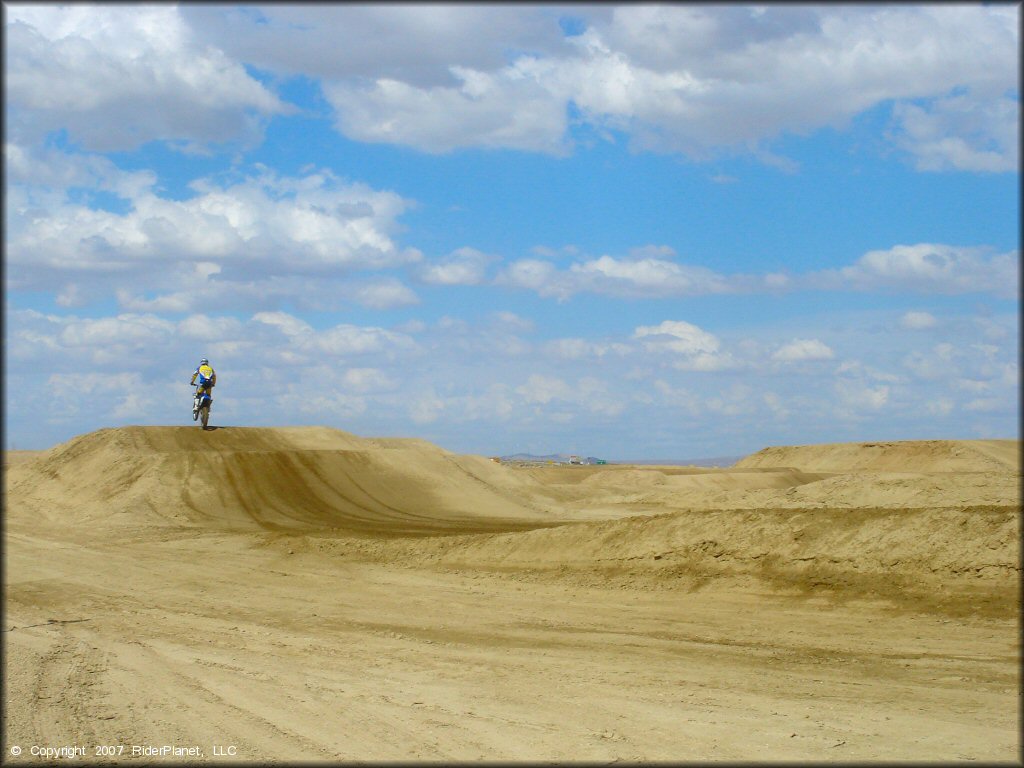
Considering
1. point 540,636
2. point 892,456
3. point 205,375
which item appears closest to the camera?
point 540,636

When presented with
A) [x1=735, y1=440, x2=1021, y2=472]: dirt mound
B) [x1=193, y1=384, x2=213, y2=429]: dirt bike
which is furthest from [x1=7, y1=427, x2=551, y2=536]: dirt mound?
[x1=735, y1=440, x2=1021, y2=472]: dirt mound

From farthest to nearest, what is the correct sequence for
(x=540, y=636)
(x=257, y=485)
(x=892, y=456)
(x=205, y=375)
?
1. (x=892, y=456)
2. (x=205, y=375)
3. (x=257, y=485)
4. (x=540, y=636)

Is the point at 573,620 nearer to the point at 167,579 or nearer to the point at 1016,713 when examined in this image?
the point at 1016,713

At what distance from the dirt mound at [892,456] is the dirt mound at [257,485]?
34.9m

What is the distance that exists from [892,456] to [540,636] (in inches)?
2457

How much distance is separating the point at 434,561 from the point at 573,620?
6.57 metres

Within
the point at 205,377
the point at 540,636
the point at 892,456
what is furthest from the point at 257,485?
the point at 892,456

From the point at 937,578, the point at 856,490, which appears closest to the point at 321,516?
the point at 856,490

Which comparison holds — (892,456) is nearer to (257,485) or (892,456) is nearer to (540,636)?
(257,485)

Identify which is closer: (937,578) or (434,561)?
(937,578)

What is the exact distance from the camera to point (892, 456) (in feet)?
227

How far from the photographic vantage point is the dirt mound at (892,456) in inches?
2408

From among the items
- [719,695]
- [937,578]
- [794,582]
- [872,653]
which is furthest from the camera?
[794,582]

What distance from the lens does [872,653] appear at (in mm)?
12156
